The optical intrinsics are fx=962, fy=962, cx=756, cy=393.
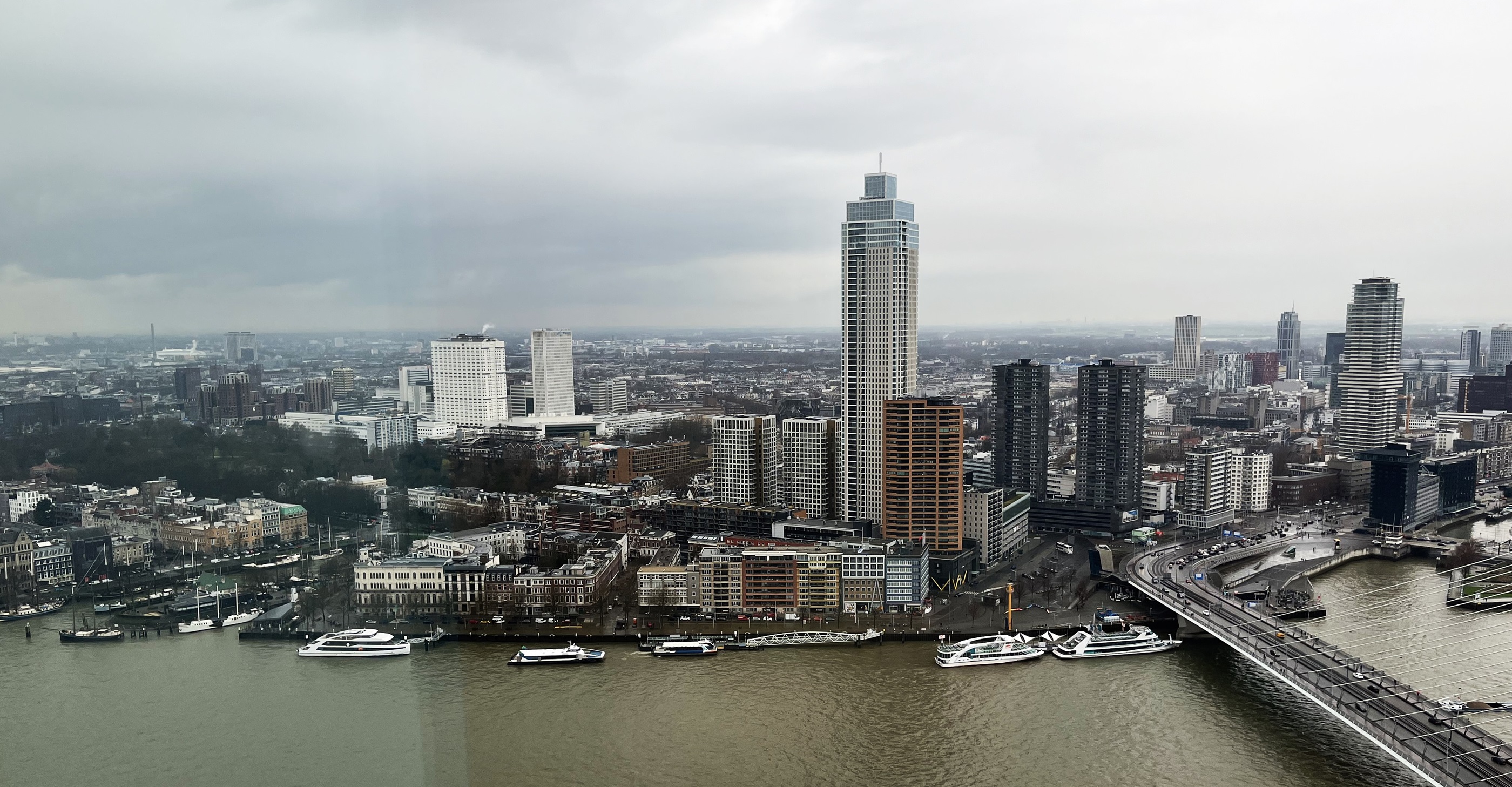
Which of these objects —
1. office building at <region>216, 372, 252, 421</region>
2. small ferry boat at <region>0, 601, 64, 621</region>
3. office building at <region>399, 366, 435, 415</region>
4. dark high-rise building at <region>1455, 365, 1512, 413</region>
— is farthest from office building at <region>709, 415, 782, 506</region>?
dark high-rise building at <region>1455, 365, 1512, 413</region>

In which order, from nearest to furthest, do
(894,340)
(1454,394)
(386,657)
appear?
(386,657) < (894,340) < (1454,394)

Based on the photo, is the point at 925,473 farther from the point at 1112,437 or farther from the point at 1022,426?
the point at 1112,437

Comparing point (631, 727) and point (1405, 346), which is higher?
point (1405, 346)

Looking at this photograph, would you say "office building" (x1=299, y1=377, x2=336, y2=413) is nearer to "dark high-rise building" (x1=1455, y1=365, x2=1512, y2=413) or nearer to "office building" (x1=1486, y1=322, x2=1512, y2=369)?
"dark high-rise building" (x1=1455, y1=365, x2=1512, y2=413)

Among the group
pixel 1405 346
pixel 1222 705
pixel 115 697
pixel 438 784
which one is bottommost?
pixel 1222 705

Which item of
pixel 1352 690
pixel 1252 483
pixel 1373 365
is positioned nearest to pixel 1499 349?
pixel 1373 365

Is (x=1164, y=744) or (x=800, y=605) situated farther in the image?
(x=800, y=605)

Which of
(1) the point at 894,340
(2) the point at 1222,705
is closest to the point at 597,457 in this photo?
(1) the point at 894,340

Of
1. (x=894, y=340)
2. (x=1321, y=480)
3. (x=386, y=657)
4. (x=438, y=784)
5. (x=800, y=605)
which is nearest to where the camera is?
(x=438, y=784)

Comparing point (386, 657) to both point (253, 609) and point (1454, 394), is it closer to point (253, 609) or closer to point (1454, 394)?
point (253, 609)
